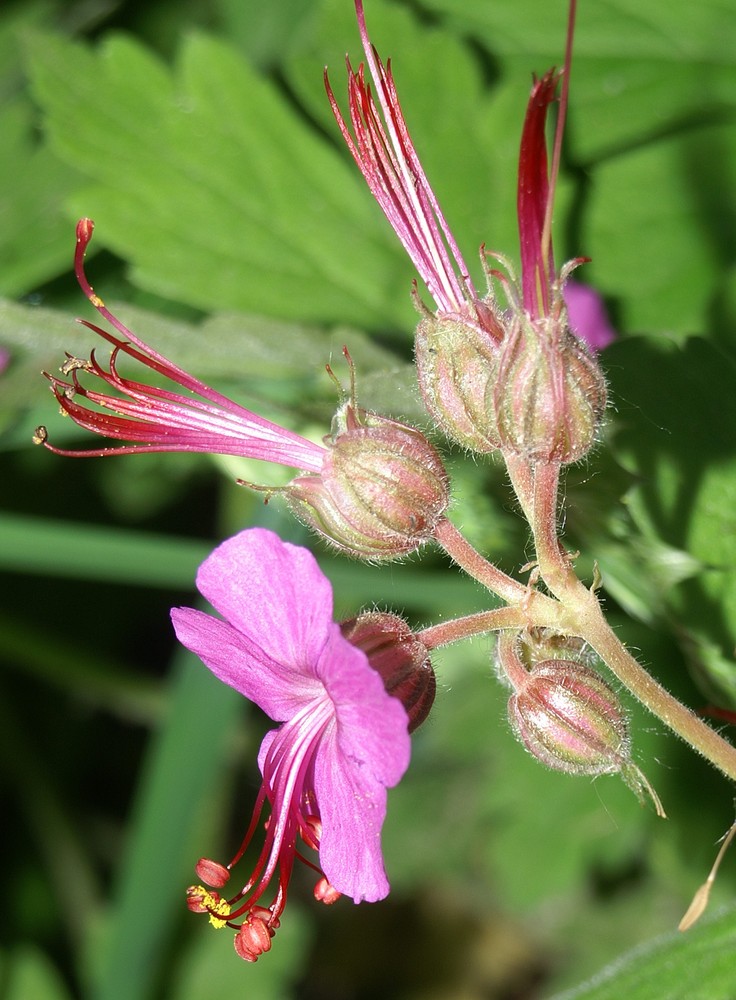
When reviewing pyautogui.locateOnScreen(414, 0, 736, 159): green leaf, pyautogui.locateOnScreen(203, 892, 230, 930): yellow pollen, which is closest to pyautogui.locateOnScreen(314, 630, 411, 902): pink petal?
pyautogui.locateOnScreen(203, 892, 230, 930): yellow pollen

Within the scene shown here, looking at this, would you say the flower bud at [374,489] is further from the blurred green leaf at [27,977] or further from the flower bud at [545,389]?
the blurred green leaf at [27,977]

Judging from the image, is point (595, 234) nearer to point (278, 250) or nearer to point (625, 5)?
point (625, 5)

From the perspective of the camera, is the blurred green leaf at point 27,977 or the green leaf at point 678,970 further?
the blurred green leaf at point 27,977

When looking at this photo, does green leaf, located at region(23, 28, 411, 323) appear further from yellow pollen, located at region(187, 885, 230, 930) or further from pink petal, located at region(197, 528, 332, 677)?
yellow pollen, located at region(187, 885, 230, 930)

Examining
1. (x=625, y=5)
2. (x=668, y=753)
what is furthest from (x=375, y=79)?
(x=668, y=753)

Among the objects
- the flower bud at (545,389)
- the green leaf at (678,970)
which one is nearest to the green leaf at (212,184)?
the flower bud at (545,389)

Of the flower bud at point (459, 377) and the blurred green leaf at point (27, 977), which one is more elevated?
the flower bud at point (459, 377)
